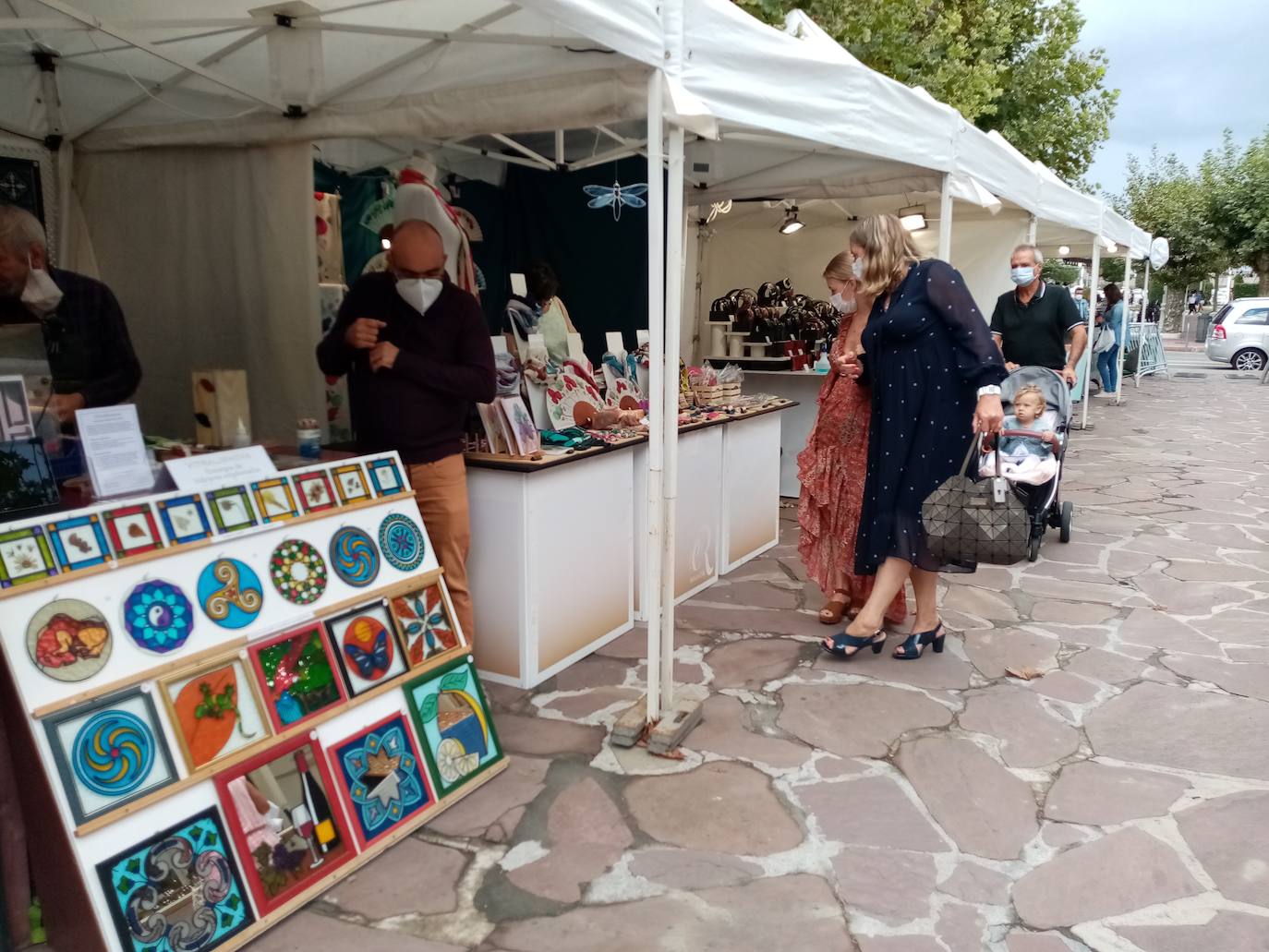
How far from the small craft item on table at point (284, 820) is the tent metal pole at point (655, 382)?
44.4 inches

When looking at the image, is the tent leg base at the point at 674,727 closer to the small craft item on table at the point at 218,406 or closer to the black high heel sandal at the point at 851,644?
the black high heel sandal at the point at 851,644

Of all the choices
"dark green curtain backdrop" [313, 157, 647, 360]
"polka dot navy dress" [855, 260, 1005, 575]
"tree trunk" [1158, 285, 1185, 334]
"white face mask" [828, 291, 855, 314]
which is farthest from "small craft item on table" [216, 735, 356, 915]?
"tree trunk" [1158, 285, 1185, 334]

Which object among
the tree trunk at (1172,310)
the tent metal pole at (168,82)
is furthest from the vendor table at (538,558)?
the tree trunk at (1172,310)

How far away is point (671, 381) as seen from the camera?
290cm

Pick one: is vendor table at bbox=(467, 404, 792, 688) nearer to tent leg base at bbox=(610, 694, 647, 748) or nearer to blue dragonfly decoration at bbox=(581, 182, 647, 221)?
tent leg base at bbox=(610, 694, 647, 748)

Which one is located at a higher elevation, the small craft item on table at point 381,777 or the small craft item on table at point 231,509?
the small craft item on table at point 231,509

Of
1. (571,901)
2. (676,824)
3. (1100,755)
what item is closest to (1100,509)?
(1100,755)

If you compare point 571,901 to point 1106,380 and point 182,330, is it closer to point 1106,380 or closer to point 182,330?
point 182,330

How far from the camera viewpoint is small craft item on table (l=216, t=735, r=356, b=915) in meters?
2.09

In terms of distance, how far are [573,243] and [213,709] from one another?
455 cm

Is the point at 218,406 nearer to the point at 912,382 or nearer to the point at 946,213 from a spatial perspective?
the point at 912,382

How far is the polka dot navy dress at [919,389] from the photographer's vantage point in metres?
3.33

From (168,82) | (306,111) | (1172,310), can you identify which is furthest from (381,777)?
(1172,310)

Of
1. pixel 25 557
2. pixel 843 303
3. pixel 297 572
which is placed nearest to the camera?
pixel 25 557
